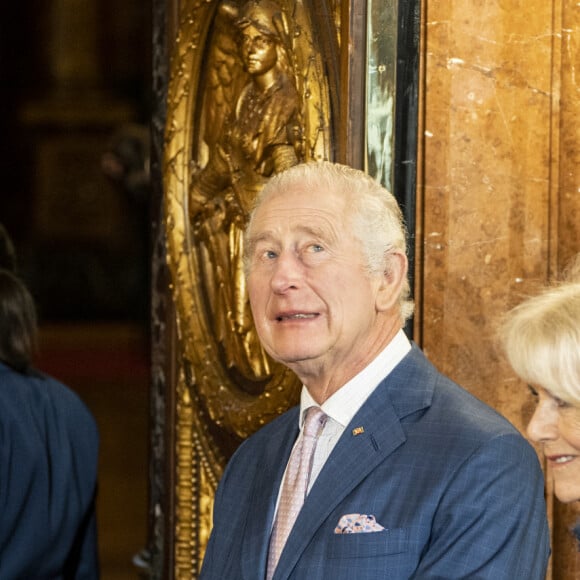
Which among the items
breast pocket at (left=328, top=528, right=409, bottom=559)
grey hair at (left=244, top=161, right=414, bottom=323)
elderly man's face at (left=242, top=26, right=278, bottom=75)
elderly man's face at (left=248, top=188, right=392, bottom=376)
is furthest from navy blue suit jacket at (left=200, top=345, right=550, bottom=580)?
elderly man's face at (left=242, top=26, right=278, bottom=75)

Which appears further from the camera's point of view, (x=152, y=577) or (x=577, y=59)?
(x=152, y=577)

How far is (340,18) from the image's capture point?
294cm

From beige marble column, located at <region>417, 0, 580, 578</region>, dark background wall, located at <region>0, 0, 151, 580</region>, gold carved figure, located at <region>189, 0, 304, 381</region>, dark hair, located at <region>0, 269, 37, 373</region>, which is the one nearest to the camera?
beige marble column, located at <region>417, 0, 580, 578</region>

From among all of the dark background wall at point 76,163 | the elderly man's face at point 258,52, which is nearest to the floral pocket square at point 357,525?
the elderly man's face at point 258,52

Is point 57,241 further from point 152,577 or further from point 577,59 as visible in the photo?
point 577,59

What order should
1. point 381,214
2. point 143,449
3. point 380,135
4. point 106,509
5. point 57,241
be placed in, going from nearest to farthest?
point 381,214 < point 380,135 < point 106,509 < point 143,449 < point 57,241

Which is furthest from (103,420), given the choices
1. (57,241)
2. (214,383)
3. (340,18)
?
(340,18)

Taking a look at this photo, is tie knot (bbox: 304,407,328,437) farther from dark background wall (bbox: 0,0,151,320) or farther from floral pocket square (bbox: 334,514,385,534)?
dark background wall (bbox: 0,0,151,320)

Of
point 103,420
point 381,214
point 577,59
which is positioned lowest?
point 103,420

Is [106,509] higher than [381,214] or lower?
lower

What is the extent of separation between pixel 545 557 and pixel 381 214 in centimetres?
69

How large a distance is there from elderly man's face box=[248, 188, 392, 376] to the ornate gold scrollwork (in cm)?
79

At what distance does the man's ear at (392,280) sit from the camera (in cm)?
238

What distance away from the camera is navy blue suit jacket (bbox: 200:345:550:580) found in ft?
6.82
